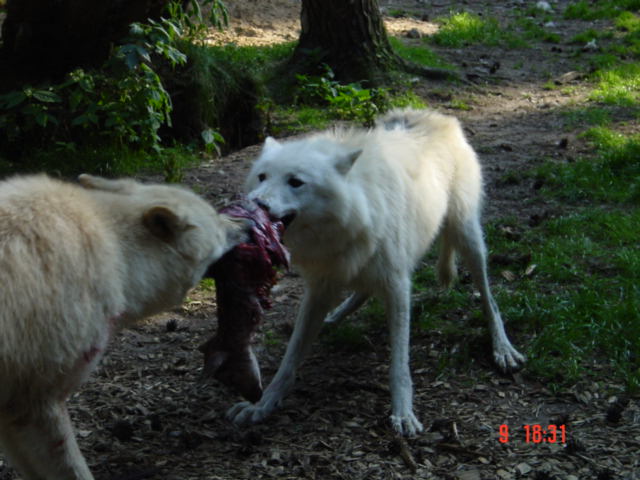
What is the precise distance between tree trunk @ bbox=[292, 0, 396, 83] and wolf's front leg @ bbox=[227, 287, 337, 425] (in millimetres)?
5182

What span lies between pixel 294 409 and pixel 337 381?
1.13 ft

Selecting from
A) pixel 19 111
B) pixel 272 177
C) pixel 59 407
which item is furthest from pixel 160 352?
pixel 19 111

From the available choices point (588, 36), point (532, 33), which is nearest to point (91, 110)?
point (532, 33)

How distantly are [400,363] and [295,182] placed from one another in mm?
1102

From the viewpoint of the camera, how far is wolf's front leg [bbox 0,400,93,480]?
2566mm

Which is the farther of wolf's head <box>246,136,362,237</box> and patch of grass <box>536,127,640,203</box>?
patch of grass <box>536,127,640,203</box>

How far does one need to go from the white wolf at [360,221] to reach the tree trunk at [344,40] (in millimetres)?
4501

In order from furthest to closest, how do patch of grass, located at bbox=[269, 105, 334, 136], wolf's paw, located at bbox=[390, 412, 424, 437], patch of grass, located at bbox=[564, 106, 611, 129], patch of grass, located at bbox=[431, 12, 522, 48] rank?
patch of grass, located at bbox=[431, 12, 522, 48] → patch of grass, located at bbox=[564, 106, 611, 129] → patch of grass, located at bbox=[269, 105, 334, 136] → wolf's paw, located at bbox=[390, 412, 424, 437]

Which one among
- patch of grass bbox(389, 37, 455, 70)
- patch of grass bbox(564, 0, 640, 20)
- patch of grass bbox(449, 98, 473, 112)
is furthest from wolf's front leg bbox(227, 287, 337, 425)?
patch of grass bbox(564, 0, 640, 20)

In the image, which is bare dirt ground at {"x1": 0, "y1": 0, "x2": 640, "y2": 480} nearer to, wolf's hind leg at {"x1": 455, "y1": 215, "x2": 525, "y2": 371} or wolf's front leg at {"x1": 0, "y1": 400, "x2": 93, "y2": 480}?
wolf's hind leg at {"x1": 455, "y1": 215, "x2": 525, "y2": 371}

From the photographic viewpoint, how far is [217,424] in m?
3.72

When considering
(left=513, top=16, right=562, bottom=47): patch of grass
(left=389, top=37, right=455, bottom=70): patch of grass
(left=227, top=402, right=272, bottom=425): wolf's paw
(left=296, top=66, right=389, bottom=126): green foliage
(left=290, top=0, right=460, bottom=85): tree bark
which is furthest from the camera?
(left=513, top=16, right=562, bottom=47): patch of grass

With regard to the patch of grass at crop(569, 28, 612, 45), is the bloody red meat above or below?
below

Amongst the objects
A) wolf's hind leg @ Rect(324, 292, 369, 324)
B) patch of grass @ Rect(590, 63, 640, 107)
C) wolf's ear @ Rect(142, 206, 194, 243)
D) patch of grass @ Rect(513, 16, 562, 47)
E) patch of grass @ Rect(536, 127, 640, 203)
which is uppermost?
patch of grass @ Rect(513, 16, 562, 47)
